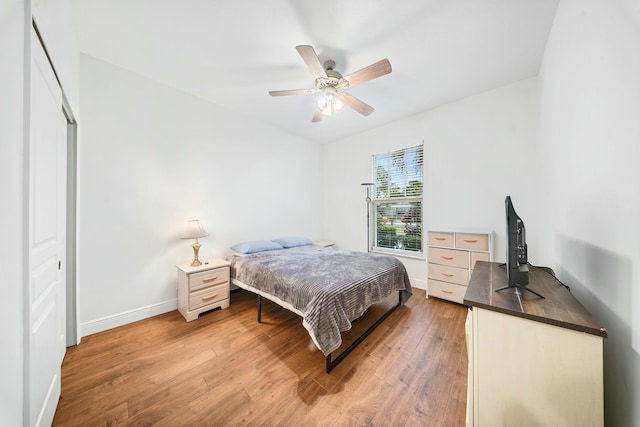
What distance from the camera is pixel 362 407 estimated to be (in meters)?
1.33

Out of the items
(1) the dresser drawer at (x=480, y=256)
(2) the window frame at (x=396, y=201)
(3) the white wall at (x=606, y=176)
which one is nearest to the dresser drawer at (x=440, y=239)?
(1) the dresser drawer at (x=480, y=256)

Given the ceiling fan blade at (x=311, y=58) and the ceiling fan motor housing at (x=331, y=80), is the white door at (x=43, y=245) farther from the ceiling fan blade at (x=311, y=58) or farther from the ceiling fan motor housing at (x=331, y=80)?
the ceiling fan motor housing at (x=331, y=80)

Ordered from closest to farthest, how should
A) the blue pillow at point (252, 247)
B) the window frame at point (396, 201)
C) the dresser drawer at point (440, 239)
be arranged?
1. the dresser drawer at point (440, 239)
2. the blue pillow at point (252, 247)
3. the window frame at point (396, 201)

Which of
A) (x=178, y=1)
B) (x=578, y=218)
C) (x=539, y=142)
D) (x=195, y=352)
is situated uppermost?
(x=178, y=1)

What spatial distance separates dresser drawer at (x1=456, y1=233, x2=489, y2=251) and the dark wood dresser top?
4.02 feet

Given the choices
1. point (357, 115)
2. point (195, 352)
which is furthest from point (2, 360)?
point (357, 115)

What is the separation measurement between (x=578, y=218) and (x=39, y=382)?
10.2ft

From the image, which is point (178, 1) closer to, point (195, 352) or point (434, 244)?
point (195, 352)

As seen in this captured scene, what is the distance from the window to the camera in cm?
345

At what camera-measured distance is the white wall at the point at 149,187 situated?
211cm

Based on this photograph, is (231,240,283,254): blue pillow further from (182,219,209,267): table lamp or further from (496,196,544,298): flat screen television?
(496,196,544,298): flat screen television

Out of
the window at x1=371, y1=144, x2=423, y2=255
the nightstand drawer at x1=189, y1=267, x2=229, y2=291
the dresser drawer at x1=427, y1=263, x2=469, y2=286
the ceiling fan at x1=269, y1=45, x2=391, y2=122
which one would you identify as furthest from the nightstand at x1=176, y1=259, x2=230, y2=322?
the dresser drawer at x1=427, y1=263, x2=469, y2=286

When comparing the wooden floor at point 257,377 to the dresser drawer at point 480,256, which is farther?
the dresser drawer at point 480,256

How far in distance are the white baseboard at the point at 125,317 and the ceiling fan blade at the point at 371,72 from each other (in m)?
3.26
